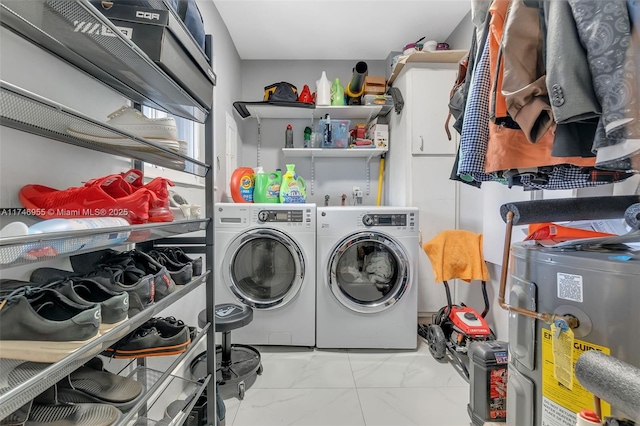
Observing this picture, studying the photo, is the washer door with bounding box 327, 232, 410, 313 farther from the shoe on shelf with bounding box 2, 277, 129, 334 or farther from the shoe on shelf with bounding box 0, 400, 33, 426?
the shoe on shelf with bounding box 0, 400, 33, 426

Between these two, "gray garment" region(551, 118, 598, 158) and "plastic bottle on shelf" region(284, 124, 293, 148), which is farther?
"plastic bottle on shelf" region(284, 124, 293, 148)

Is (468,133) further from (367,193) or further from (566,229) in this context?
(367,193)

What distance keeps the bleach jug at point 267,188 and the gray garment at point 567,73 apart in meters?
1.81

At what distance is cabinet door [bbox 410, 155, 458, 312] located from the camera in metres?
2.34

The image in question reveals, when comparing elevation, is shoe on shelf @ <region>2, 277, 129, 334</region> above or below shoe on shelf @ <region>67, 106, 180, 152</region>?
below

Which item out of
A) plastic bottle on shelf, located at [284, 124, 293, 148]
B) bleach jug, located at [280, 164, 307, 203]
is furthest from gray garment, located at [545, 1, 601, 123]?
plastic bottle on shelf, located at [284, 124, 293, 148]

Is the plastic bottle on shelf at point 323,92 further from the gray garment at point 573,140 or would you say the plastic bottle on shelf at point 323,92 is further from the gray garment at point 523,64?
the gray garment at point 573,140

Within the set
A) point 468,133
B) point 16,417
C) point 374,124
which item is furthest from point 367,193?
point 16,417

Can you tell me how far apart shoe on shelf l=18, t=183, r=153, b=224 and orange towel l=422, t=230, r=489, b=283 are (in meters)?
1.74

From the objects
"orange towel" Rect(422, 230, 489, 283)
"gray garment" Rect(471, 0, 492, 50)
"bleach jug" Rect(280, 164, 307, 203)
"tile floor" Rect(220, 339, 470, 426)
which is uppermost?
"gray garment" Rect(471, 0, 492, 50)

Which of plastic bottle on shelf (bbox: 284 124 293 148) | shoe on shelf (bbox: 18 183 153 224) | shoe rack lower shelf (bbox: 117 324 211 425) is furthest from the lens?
plastic bottle on shelf (bbox: 284 124 293 148)

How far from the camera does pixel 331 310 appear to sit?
2.00 m

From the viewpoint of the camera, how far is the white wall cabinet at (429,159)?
7.68 feet

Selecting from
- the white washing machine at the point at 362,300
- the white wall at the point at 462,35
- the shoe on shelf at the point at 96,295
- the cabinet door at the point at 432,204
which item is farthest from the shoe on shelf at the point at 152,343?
the white wall at the point at 462,35
